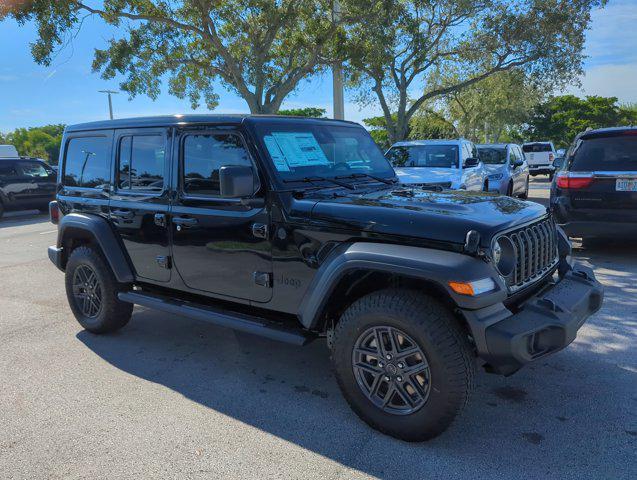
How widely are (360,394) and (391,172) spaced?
206cm

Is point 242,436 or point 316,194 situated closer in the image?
point 242,436

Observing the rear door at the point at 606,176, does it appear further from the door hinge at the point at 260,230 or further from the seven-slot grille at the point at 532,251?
the door hinge at the point at 260,230

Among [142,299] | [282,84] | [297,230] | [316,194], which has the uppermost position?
[282,84]

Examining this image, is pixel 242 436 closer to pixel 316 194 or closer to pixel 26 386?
pixel 316 194

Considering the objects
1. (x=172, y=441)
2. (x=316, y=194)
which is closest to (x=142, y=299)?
(x=172, y=441)

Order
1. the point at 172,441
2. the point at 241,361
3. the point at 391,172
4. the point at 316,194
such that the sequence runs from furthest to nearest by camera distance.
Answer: the point at 391,172, the point at 241,361, the point at 316,194, the point at 172,441

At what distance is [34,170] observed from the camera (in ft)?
48.6

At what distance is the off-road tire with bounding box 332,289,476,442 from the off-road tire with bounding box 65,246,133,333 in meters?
2.38

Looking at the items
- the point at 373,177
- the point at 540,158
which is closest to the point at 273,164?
the point at 373,177

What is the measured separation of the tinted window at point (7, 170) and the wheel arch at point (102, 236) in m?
11.6

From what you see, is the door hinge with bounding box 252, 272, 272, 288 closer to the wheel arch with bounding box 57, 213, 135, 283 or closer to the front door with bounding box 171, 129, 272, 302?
the front door with bounding box 171, 129, 272, 302

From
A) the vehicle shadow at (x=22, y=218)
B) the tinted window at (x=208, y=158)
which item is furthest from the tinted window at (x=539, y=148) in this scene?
the tinted window at (x=208, y=158)

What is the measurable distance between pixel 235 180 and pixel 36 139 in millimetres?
93517

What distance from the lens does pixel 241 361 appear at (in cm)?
407
